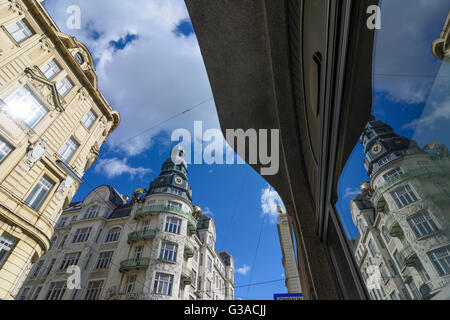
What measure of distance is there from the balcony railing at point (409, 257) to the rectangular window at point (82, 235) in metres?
32.1

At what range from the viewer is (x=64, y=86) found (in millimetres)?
15750

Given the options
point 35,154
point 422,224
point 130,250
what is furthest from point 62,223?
point 422,224

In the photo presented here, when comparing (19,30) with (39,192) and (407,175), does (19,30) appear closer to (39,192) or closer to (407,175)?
(39,192)

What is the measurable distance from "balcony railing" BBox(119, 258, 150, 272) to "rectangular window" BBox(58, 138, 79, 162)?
12832mm

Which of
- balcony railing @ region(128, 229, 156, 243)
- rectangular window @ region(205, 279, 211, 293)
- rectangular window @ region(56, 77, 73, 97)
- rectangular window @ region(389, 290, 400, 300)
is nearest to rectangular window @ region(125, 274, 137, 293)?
balcony railing @ region(128, 229, 156, 243)

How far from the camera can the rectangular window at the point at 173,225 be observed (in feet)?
84.2

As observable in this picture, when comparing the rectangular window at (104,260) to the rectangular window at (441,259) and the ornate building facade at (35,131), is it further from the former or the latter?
the rectangular window at (441,259)

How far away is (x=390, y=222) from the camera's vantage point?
111 centimetres

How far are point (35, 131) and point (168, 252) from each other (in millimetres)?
16574

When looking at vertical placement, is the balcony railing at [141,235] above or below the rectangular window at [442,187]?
above

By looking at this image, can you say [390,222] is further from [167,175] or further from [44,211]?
[167,175]

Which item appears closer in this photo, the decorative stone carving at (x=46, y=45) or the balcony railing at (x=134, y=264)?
the decorative stone carving at (x=46, y=45)

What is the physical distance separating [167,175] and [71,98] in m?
16.8

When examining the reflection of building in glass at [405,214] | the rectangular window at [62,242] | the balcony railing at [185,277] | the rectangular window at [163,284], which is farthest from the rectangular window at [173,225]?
the reflection of building in glass at [405,214]
